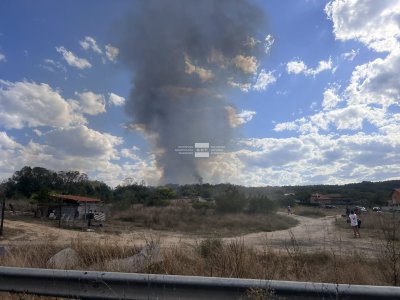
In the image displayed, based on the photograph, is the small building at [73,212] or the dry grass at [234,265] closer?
the dry grass at [234,265]

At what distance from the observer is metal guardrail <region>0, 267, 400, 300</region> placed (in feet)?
12.1

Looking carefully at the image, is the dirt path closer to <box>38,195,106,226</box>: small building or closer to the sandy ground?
the sandy ground

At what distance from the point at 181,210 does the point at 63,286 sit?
50.2 m

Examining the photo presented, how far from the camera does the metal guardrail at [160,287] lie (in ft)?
12.1

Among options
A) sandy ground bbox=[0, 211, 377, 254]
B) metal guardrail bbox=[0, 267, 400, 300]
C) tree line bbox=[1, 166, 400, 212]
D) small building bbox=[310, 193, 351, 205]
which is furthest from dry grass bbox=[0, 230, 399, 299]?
small building bbox=[310, 193, 351, 205]

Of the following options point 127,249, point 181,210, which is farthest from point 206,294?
point 181,210

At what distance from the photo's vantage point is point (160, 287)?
13.1ft

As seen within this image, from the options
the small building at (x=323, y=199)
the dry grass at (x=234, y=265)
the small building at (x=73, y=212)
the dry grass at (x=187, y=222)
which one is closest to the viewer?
the dry grass at (x=234, y=265)

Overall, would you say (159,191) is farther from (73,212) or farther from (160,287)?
(160,287)

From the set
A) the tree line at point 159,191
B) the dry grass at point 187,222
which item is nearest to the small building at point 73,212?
the dry grass at point 187,222

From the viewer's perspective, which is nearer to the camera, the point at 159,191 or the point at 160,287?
the point at 160,287

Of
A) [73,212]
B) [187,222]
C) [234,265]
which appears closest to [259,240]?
[234,265]

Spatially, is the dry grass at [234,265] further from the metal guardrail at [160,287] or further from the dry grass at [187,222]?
the dry grass at [187,222]

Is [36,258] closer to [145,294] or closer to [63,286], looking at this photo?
[63,286]
